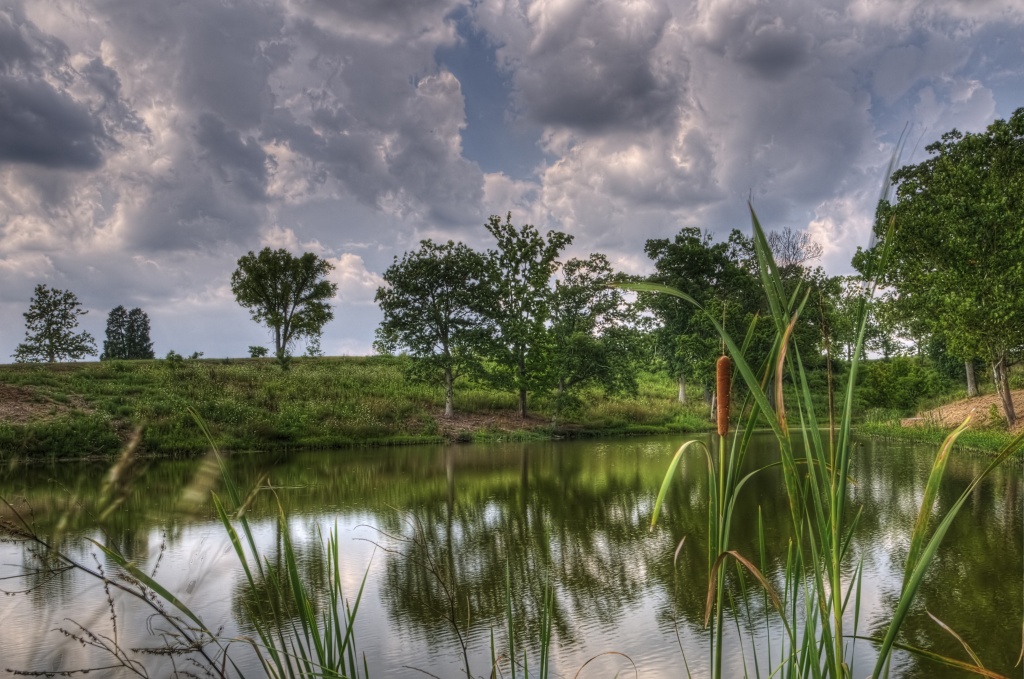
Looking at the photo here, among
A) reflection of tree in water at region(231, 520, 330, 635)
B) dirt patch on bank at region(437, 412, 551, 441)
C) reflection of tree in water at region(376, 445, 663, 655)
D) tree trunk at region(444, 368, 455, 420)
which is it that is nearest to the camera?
reflection of tree in water at region(231, 520, 330, 635)

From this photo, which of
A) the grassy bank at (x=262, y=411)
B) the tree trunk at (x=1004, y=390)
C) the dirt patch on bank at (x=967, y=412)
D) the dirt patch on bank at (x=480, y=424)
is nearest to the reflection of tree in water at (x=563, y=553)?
the tree trunk at (x=1004, y=390)

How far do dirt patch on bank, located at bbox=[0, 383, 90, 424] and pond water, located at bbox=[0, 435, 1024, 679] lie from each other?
18.8 ft

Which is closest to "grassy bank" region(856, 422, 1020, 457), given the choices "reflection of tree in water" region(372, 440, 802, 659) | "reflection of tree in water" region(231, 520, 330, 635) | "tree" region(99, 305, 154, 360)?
"reflection of tree in water" region(372, 440, 802, 659)

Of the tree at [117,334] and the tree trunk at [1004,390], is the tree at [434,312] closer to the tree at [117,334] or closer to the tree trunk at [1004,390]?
the tree trunk at [1004,390]

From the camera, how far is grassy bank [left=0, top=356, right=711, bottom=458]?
17266 mm

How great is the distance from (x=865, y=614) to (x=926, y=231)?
13.5m

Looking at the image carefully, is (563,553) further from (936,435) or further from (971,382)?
(971,382)

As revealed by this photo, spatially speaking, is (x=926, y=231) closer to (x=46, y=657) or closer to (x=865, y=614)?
(x=865, y=614)

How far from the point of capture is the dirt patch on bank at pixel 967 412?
1705 cm

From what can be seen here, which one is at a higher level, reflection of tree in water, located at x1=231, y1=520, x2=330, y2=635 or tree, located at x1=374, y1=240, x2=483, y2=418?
tree, located at x1=374, y1=240, x2=483, y2=418

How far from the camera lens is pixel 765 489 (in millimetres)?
10734

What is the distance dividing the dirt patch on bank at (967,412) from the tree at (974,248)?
3.10ft

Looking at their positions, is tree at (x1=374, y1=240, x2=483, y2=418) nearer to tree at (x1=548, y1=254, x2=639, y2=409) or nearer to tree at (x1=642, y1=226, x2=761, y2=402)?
tree at (x1=548, y1=254, x2=639, y2=409)

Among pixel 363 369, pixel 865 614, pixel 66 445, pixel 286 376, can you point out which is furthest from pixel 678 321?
pixel 865 614
